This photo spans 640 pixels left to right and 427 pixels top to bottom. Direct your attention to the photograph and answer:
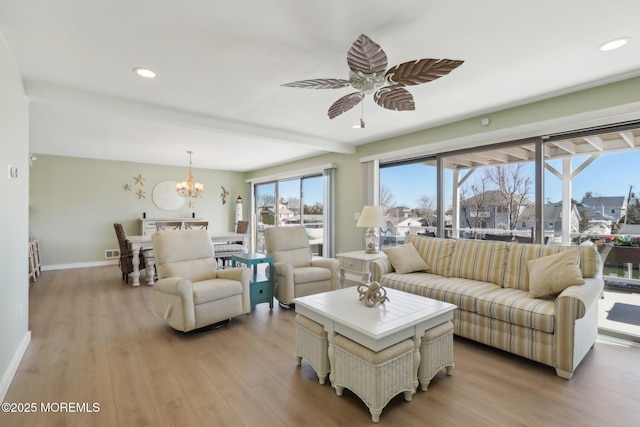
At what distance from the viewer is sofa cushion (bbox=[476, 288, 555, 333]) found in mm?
2311

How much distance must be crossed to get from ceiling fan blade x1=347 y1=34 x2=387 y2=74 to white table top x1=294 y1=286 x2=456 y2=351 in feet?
5.42

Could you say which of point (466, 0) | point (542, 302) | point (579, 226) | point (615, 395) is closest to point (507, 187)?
point (579, 226)

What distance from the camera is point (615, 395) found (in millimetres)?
2023

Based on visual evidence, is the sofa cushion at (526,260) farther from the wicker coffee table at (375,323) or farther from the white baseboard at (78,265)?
the white baseboard at (78,265)

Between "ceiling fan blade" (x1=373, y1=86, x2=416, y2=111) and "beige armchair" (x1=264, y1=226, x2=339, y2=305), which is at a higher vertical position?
"ceiling fan blade" (x1=373, y1=86, x2=416, y2=111)

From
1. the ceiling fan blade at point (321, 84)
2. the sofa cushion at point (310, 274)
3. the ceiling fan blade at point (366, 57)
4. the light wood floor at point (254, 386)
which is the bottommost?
the light wood floor at point (254, 386)

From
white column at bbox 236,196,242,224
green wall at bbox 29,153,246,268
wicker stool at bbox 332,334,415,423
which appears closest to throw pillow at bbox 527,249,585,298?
wicker stool at bbox 332,334,415,423

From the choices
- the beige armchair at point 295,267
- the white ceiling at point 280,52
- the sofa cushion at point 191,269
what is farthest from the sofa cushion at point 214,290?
the white ceiling at point 280,52

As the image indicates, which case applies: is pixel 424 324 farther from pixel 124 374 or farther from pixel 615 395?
pixel 124 374

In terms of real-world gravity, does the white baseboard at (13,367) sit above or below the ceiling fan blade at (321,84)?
below

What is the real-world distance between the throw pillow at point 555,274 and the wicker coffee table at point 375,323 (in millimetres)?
994

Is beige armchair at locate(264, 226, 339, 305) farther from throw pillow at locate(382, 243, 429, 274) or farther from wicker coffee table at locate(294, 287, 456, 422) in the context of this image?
wicker coffee table at locate(294, 287, 456, 422)

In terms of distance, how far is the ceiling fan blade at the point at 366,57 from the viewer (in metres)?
1.68

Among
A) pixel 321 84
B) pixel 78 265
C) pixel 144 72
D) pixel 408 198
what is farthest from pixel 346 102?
pixel 78 265
